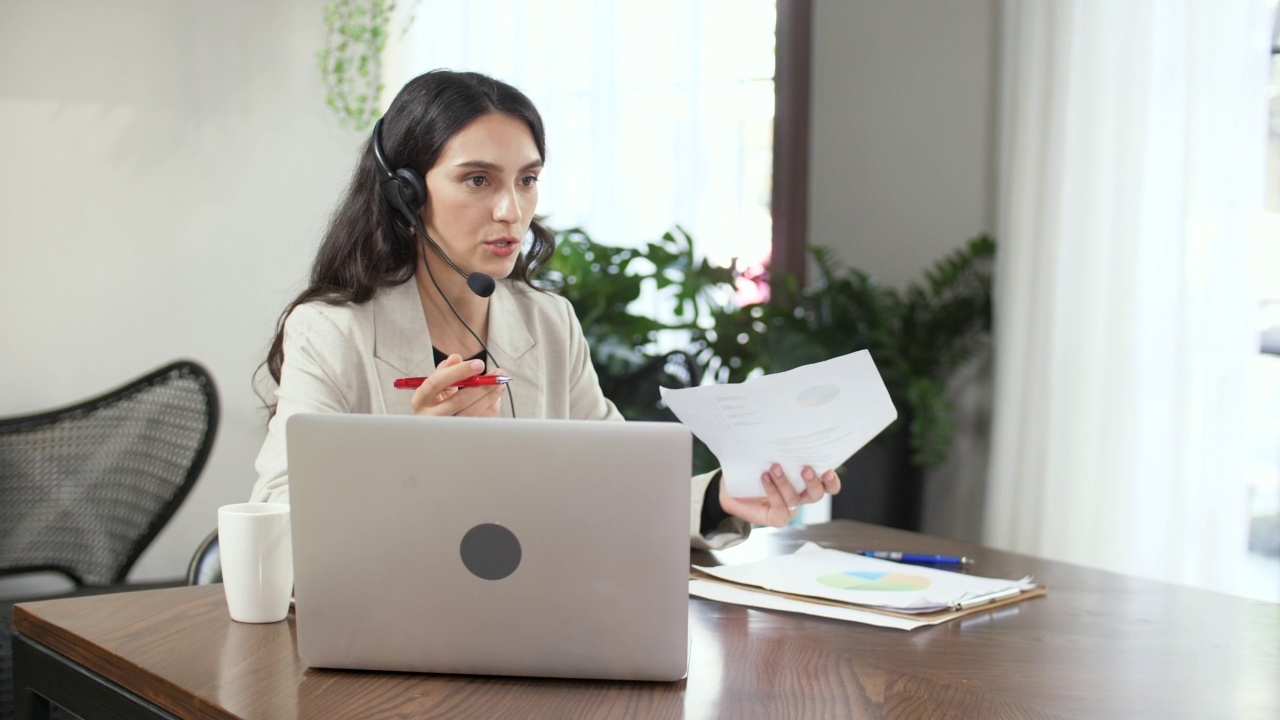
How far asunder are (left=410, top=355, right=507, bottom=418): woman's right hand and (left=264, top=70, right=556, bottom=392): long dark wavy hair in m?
0.36

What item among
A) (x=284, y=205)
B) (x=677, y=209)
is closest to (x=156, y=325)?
(x=284, y=205)

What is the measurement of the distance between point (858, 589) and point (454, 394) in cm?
53

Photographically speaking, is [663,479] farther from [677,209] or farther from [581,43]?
[581,43]

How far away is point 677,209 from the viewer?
368 cm

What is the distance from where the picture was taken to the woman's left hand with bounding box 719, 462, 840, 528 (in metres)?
1.30

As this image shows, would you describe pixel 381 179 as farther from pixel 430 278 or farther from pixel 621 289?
pixel 621 289

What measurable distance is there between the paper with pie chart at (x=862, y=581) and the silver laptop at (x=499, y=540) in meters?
0.39

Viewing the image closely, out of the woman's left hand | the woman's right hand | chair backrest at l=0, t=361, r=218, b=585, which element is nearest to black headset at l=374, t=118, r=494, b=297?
the woman's right hand

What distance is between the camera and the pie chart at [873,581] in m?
1.36

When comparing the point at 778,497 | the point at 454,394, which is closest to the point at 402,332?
the point at 454,394

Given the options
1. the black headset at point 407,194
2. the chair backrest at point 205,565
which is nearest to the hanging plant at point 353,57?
the black headset at point 407,194

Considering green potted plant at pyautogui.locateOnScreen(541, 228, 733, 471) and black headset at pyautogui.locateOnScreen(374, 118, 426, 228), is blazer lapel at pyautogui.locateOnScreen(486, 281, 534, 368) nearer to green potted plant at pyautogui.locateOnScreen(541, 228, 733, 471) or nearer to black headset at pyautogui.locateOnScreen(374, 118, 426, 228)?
black headset at pyautogui.locateOnScreen(374, 118, 426, 228)

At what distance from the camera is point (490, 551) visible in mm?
979

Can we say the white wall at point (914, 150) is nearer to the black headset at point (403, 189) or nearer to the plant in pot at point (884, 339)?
the plant in pot at point (884, 339)
